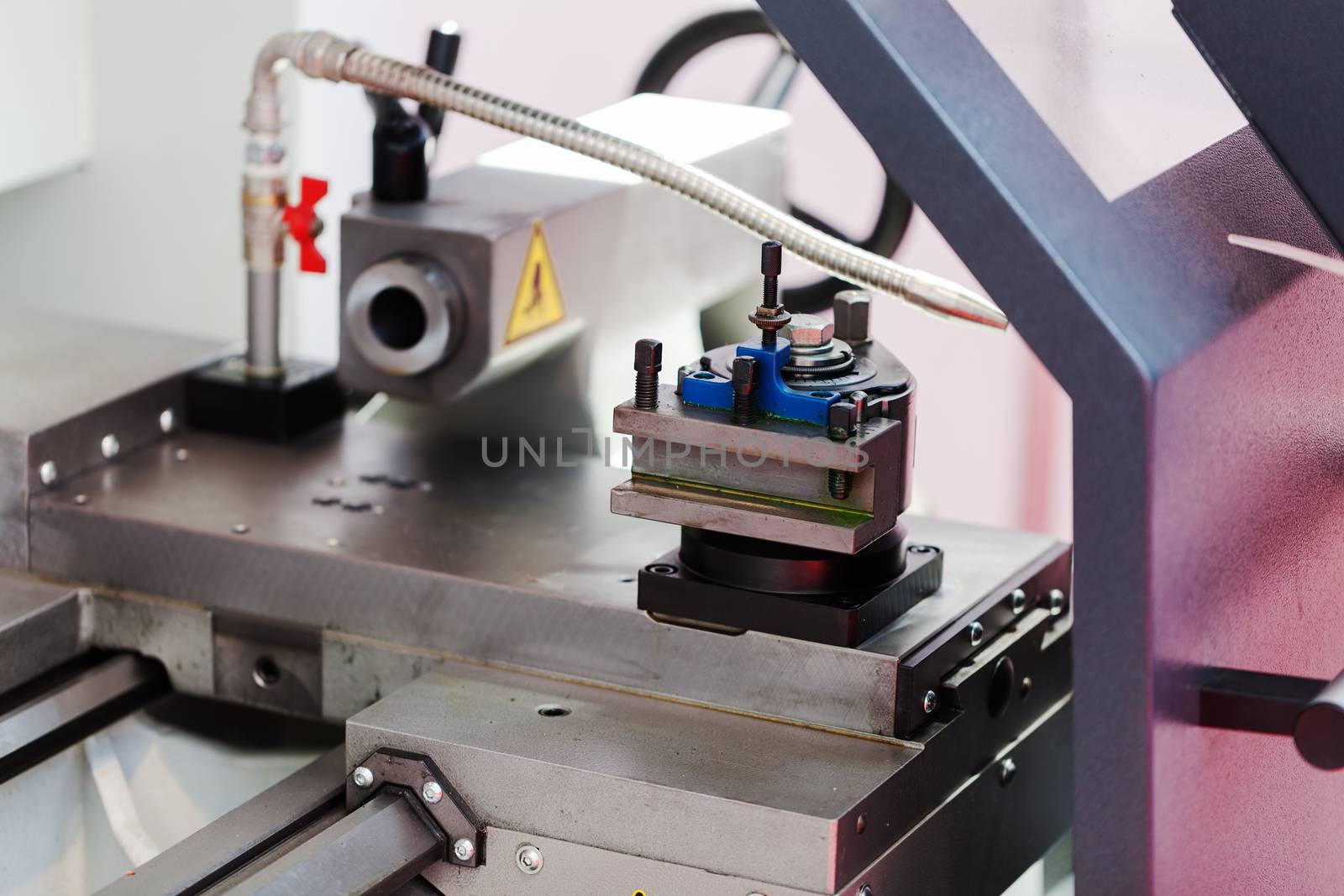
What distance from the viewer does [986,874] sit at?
1194 mm

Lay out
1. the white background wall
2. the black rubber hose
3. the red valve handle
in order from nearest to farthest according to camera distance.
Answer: the red valve handle < the black rubber hose < the white background wall

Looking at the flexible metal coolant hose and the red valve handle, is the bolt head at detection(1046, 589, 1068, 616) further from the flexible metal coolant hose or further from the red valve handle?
the red valve handle

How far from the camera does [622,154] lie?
4.05 feet

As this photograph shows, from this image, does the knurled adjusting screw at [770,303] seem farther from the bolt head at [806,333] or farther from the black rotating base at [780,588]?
the black rotating base at [780,588]

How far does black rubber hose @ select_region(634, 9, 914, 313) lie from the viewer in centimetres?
167

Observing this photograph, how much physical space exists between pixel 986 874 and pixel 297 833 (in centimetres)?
43

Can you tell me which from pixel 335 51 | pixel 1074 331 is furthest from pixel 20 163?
pixel 1074 331

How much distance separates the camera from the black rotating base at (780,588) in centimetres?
111

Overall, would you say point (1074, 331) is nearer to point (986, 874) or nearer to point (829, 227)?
point (986, 874)

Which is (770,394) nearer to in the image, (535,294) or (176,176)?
(535,294)

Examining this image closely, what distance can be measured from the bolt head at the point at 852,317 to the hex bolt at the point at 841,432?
15 cm

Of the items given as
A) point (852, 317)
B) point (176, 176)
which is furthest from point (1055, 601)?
point (176, 176)

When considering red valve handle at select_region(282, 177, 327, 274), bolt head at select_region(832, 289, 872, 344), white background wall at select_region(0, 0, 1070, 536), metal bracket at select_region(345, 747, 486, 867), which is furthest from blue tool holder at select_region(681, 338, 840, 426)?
white background wall at select_region(0, 0, 1070, 536)

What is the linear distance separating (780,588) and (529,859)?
214mm
